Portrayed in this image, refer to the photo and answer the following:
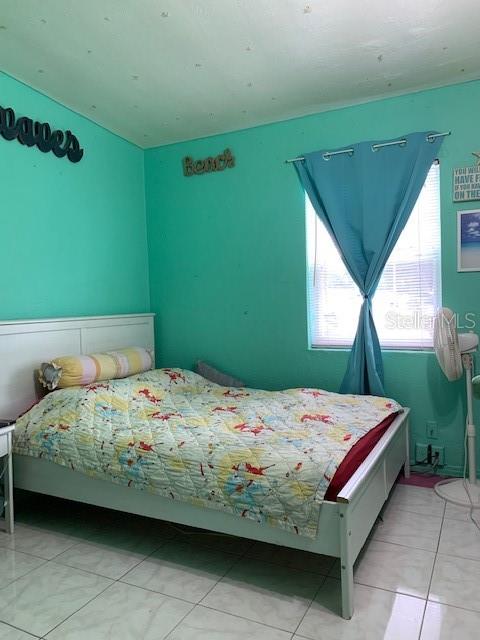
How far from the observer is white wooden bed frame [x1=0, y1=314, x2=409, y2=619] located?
174cm

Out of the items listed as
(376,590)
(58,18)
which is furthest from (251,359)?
(58,18)

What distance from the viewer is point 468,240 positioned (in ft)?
9.87

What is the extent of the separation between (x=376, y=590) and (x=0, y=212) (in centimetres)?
284

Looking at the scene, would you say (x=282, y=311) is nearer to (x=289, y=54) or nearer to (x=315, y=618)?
(x=289, y=54)

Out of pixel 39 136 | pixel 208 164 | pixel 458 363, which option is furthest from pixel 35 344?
pixel 458 363

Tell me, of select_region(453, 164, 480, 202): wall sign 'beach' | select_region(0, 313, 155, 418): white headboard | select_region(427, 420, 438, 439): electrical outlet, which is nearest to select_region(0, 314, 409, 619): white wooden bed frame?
select_region(0, 313, 155, 418): white headboard

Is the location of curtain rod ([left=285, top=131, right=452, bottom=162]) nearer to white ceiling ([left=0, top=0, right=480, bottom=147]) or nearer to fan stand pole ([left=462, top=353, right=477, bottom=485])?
white ceiling ([left=0, top=0, right=480, bottom=147])

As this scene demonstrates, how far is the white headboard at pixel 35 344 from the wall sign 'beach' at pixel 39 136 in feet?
3.80

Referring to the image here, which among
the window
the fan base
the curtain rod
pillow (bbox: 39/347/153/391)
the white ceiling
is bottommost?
the fan base

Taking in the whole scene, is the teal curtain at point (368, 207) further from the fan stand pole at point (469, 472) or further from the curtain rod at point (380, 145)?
the fan stand pole at point (469, 472)

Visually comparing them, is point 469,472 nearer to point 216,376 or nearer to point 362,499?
point 362,499

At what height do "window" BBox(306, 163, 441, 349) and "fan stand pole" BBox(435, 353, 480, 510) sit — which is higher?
"window" BBox(306, 163, 441, 349)

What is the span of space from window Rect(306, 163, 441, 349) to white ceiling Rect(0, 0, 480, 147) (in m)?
0.73

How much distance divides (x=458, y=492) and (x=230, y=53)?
9.66 feet
